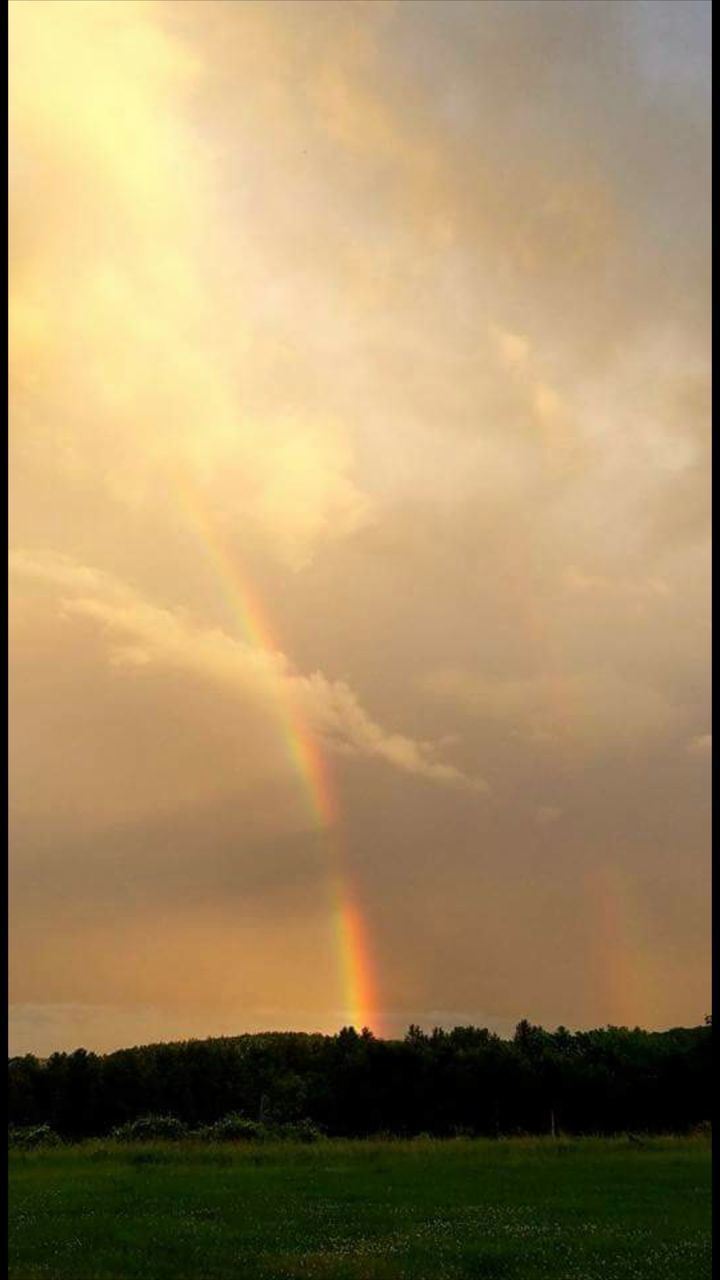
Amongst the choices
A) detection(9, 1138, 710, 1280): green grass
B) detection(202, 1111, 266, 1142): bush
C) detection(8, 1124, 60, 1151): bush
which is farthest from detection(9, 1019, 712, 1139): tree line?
detection(9, 1138, 710, 1280): green grass

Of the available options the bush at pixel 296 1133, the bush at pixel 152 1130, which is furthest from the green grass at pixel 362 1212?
the bush at pixel 152 1130

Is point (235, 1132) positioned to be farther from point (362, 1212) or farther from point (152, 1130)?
point (362, 1212)

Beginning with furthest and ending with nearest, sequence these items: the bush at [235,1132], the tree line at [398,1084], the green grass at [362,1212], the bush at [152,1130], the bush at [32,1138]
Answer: the tree line at [398,1084]
the bush at [152,1130]
the bush at [32,1138]
the bush at [235,1132]
the green grass at [362,1212]

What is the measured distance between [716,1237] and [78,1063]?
2426 inches

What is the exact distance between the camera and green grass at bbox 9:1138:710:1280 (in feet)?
72.6

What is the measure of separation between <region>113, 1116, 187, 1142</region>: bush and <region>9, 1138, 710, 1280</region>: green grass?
6.81m

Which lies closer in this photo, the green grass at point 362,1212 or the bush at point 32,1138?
the green grass at point 362,1212

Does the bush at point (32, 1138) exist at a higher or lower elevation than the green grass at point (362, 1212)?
lower

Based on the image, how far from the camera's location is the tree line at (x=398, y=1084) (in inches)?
2628

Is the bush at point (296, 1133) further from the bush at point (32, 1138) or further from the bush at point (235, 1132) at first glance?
the bush at point (32, 1138)

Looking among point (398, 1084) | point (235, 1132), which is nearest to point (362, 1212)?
point (235, 1132)

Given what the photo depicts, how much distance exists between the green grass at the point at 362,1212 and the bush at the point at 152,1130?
22.3 feet

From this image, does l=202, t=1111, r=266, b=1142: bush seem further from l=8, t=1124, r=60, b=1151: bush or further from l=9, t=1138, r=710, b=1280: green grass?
l=8, t=1124, r=60, b=1151: bush

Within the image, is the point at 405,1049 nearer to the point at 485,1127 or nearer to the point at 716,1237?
the point at 485,1127
